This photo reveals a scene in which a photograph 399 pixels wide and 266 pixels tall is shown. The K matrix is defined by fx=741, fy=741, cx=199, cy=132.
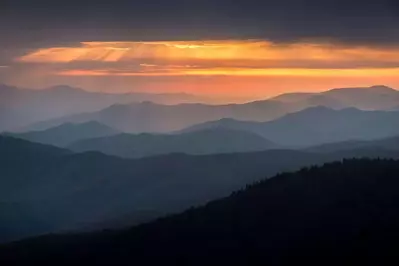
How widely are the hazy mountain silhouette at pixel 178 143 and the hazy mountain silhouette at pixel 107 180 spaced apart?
149 cm

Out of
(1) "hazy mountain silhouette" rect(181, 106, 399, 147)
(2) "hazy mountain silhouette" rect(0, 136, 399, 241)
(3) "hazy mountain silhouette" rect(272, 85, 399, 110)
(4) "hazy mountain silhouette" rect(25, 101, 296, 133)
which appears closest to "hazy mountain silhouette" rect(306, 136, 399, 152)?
(1) "hazy mountain silhouette" rect(181, 106, 399, 147)

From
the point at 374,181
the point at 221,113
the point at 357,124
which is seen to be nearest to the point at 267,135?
the point at 357,124

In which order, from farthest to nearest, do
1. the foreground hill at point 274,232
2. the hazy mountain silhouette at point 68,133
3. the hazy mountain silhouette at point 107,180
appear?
the hazy mountain silhouette at point 68,133, the hazy mountain silhouette at point 107,180, the foreground hill at point 274,232

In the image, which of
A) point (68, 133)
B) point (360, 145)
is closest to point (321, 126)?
point (360, 145)

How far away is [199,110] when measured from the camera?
6944cm

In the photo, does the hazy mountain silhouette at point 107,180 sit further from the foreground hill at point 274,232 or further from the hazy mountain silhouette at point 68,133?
the foreground hill at point 274,232

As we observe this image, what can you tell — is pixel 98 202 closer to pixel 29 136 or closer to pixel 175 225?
pixel 29 136

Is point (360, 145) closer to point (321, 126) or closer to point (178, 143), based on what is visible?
point (178, 143)

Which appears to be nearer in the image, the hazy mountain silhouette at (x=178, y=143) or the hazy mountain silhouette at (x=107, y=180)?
the hazy mountain silhouette at (x=107, y=180)

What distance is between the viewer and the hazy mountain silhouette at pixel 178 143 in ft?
234

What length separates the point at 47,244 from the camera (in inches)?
1003

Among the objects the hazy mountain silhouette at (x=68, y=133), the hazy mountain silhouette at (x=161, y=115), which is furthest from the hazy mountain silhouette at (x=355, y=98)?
the hazy mountain silhouette at (x=68, y=133)

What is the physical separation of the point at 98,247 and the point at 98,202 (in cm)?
3572

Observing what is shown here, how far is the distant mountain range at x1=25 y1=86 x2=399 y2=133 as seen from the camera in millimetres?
67688
